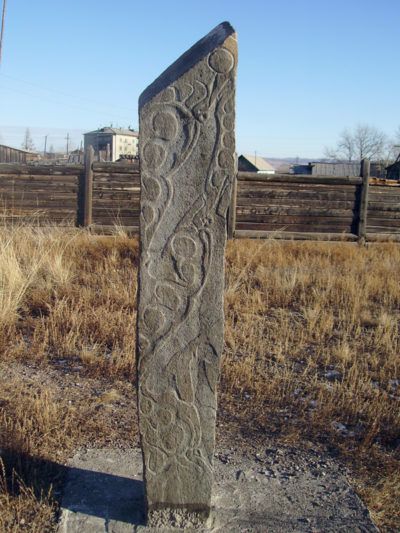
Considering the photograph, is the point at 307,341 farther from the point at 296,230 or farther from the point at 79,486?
the point at 296,230

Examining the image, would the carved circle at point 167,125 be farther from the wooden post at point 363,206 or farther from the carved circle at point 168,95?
the wooden post at point 363,206

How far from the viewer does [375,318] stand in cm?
652

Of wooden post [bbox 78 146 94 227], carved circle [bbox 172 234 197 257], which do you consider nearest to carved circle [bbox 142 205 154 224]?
carved circle [bbox 172 234 197 257]

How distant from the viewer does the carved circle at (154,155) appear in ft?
8.41

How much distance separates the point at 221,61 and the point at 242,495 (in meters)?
2.13

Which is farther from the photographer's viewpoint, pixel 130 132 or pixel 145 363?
pixel 130 132

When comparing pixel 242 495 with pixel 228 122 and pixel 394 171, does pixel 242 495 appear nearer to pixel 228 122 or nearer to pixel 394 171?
pixel 228 122

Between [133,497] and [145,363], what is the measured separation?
85cm

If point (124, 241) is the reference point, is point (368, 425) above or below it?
below

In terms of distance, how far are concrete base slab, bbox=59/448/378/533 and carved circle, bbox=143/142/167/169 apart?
1.66m

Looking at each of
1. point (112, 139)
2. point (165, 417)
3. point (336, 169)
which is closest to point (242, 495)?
point (165, 417)

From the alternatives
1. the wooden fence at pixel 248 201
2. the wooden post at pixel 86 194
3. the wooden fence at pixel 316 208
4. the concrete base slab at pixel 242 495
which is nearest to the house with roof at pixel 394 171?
the wooden fence at pixel 316 208

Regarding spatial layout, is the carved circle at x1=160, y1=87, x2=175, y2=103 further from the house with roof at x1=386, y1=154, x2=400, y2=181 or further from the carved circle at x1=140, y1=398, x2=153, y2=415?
the house with roof at x1=386, y1=154, x2=400, y2=181

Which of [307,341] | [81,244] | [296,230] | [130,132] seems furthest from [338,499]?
[130,132]
